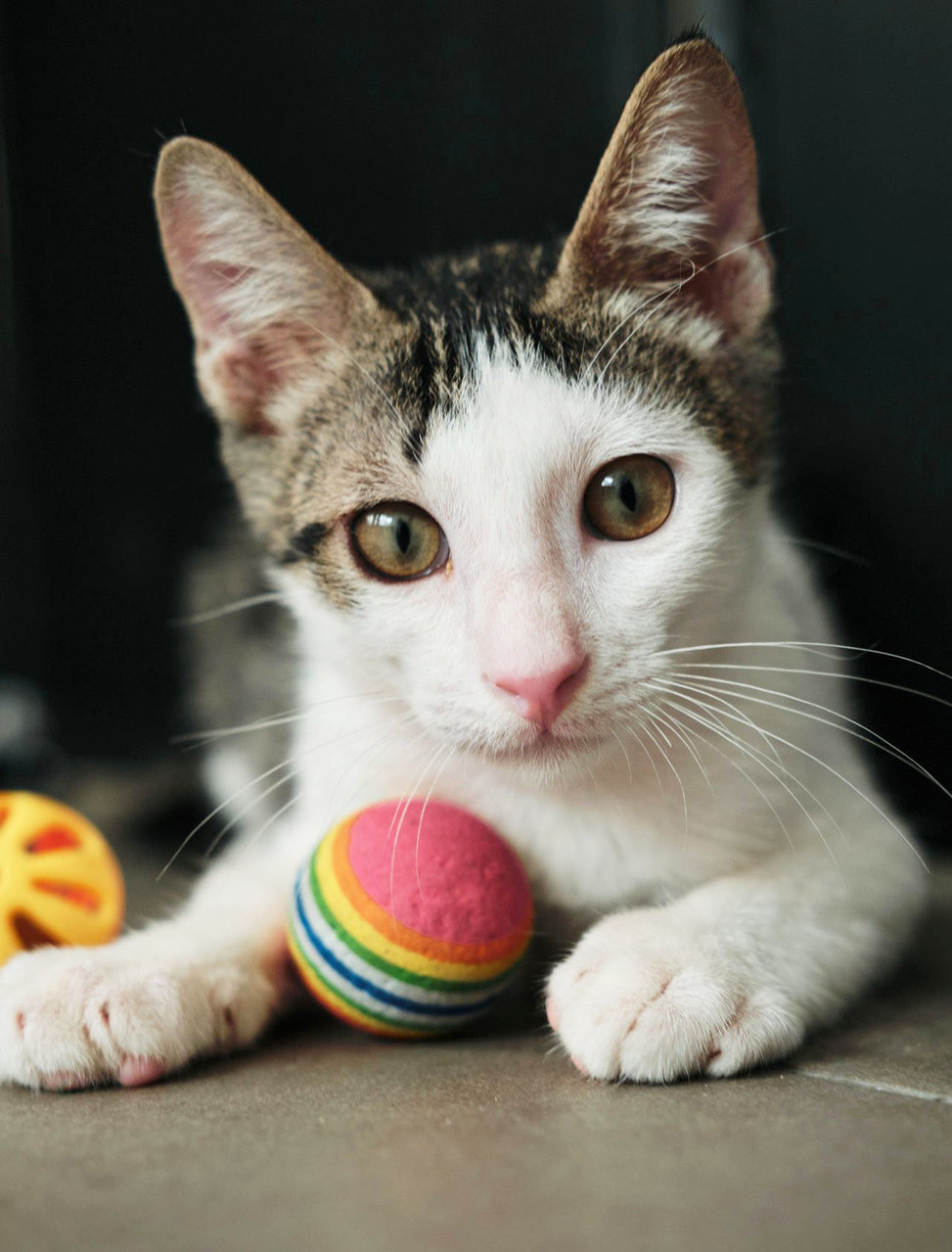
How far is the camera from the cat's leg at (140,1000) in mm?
1175

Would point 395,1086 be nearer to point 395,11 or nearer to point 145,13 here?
point 395,11

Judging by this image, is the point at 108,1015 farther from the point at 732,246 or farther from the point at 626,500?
the point at 732,246

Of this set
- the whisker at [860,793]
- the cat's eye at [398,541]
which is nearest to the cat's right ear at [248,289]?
the cat's eye at [398,541]

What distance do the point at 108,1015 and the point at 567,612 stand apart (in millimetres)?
602

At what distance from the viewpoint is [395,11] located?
2.32 m

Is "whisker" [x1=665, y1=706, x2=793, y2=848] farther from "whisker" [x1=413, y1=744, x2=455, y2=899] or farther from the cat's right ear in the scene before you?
the cat's right ear

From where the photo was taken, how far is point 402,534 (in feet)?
4.34

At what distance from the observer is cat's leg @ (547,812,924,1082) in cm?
114

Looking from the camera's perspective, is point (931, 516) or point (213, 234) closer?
point (213, 234)

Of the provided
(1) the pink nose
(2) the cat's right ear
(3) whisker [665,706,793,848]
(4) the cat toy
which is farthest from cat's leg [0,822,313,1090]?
(2) the cat's right ear

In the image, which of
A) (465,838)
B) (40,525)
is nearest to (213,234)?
(465,838)

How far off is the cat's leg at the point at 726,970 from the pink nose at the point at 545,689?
252 mm

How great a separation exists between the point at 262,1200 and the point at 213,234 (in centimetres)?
107

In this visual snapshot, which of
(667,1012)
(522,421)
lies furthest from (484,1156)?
(522,421)
